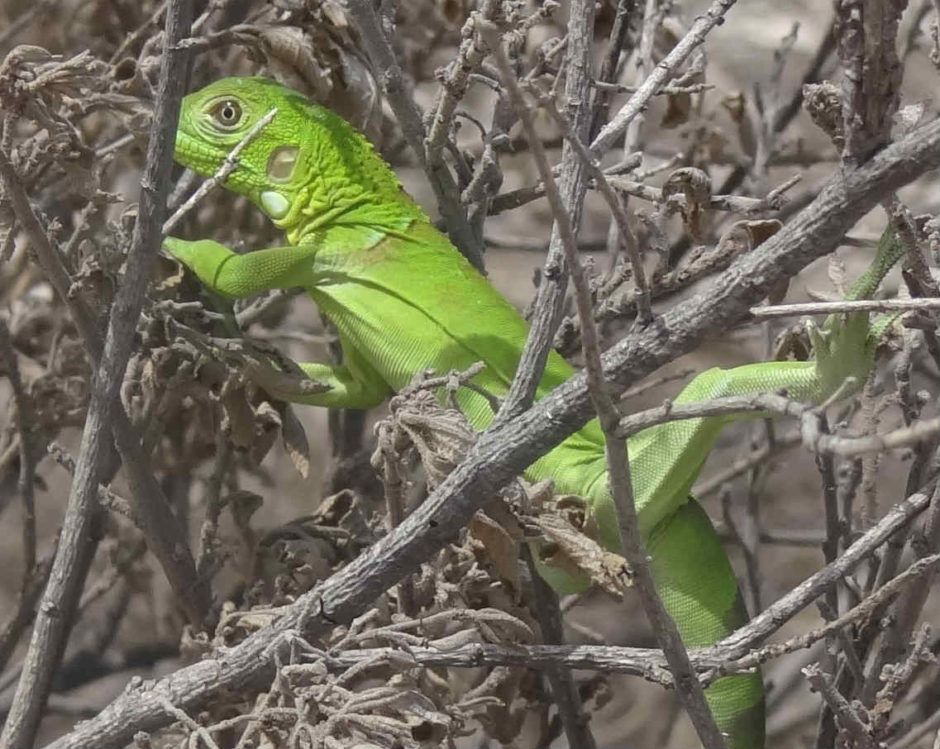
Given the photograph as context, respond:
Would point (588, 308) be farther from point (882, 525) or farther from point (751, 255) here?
point (882, 525)

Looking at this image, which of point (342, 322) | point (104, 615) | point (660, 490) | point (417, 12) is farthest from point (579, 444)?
point (104, 615)

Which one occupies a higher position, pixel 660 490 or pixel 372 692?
pixel 372 692

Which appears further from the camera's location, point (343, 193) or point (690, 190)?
point (343, 193)

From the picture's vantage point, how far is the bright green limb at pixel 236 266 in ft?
9.34

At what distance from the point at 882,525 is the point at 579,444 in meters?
1.15

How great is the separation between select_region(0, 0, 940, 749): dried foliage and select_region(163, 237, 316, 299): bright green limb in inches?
3.2

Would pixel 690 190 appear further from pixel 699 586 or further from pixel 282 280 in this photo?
pixel 282 280

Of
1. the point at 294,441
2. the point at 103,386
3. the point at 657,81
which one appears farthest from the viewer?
the point at 294,441

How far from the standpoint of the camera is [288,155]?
10.2ft

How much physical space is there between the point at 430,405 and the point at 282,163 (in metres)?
1.29

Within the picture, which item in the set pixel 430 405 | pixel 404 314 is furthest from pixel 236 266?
pixel 430 405

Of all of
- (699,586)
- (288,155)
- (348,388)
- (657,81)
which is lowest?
(699,586)

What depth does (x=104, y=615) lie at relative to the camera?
16.2ft

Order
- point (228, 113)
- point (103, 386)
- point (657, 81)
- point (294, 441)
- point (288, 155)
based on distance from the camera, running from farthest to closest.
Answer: point (288, 155)
point (228, 113)
point (294, 441)
point (103, 386)
point (657, 81)
